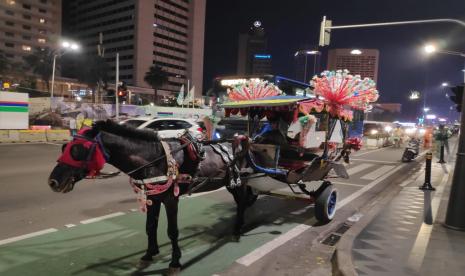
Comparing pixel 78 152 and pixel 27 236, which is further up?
pixel 78 152

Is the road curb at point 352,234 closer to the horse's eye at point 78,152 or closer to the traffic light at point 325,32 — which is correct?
the horse's eye at point 78,152

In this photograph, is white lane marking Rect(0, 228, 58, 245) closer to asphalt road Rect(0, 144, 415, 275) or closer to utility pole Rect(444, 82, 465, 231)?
asphalt road Rect(0, 144, 415, 275)

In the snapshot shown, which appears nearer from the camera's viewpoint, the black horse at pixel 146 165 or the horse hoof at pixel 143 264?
the black horse at pixel 146 165

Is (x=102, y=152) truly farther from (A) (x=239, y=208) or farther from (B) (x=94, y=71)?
(B) (x=94, y=71)

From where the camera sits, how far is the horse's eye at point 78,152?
378cm

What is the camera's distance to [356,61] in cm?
6075

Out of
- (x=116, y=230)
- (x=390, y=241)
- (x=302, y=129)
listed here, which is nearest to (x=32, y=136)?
(x=116, y=230)

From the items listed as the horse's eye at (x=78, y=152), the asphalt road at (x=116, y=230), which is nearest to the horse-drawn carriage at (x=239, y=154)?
the horse's eye at (x=78, y=152)

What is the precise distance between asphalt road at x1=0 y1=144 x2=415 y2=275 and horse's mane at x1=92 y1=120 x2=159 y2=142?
172cm

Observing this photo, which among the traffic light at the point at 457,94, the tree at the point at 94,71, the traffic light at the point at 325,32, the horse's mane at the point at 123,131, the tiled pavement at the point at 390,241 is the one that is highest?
the tree at the point at 94,71

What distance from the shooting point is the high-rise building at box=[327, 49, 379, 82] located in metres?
53.3

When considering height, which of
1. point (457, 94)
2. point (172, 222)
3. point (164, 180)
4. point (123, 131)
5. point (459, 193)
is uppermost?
point (457, 94)

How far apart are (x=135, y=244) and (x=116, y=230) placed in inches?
30.4

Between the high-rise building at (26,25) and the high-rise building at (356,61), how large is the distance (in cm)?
8240
